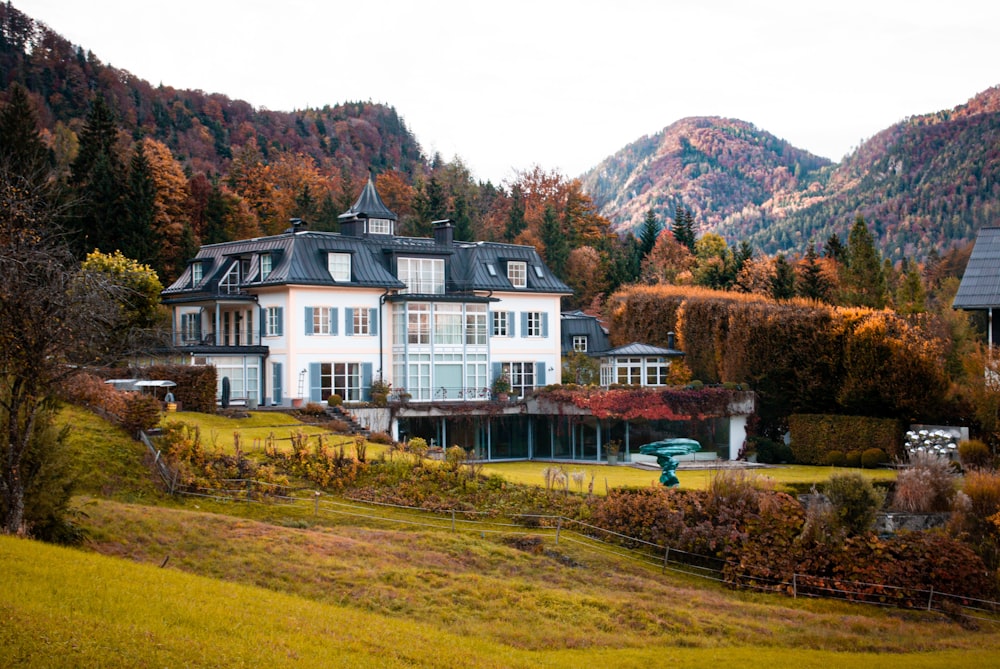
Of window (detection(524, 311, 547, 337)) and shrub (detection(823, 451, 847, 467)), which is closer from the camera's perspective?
shrub (detection(823, 451, 847, 467))

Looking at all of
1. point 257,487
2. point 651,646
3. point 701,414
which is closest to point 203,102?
point 701,414

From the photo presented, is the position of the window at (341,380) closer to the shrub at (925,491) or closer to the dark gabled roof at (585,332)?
the dark gabled roof at (585,332)

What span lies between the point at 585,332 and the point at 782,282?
31.5 ft

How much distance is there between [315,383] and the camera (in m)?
39.7

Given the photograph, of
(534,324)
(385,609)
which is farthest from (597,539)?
(534,324)

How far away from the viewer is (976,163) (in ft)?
286

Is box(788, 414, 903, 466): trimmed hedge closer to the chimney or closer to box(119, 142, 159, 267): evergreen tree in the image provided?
the chimney

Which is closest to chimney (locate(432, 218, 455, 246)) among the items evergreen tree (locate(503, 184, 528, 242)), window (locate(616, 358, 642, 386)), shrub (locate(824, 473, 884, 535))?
window (locate(616, 358, 642, 386))

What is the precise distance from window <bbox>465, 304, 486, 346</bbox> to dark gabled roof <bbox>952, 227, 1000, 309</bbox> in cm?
1672

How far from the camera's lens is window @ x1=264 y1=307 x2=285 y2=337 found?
39719 millimetres

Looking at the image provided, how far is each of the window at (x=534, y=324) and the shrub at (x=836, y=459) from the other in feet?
42.7

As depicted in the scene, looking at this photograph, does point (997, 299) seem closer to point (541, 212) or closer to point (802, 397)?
point (802, 397)

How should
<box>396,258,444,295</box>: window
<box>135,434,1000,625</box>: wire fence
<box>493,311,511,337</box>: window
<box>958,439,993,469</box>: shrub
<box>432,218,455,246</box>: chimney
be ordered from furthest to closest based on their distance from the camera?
<box>432,218,455,246</box>: chimney → <box>493,311,511,337</box>: window → <box>396,258,444,295</box>: window → <box>958,439,993,469</box>: shrub → <box>135,434,1000,625</box>: wire fence

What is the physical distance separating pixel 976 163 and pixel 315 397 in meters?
66.3
